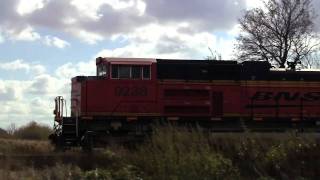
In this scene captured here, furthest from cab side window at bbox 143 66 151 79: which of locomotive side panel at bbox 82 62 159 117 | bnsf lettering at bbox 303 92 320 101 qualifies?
bnsf lettering at bbox 303 92 320 101

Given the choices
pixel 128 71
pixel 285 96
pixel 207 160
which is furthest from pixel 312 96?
pixel 207 160

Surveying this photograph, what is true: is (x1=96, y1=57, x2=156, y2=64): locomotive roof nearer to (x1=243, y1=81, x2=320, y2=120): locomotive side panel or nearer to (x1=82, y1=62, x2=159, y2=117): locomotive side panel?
(x1=82, y1=62, x2=159, y2=117): locomotive side panel

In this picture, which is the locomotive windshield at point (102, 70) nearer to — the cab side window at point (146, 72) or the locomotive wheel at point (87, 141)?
the cab side window at point (146, 72)

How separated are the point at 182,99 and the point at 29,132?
65.4ft

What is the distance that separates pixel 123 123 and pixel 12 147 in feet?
18.1

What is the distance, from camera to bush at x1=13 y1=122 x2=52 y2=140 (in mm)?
38969

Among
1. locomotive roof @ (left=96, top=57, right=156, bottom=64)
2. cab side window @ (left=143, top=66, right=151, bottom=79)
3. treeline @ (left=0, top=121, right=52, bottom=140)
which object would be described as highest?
locomotive roof @ (left=96, top=57, right=156, bottom=64)

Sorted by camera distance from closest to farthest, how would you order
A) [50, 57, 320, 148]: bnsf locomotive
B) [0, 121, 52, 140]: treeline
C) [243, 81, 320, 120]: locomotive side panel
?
[50, 57, 320, 148]: bnsf locomotive, [243, 81, 320, 120]: locomotive side panel, [0, 121, 52, 140]: treeline

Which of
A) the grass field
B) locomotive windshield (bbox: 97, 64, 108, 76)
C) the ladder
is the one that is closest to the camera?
the grass field

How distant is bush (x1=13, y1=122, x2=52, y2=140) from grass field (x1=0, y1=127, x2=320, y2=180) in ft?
76.2

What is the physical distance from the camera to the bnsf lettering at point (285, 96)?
24.6 m

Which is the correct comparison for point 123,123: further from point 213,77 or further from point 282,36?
point 282,36

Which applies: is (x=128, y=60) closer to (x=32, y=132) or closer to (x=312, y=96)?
(x=312, y=96)

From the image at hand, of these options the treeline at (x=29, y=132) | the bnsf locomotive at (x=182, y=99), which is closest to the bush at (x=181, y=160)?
the bnsf locomotive at (x=182, y=99)
